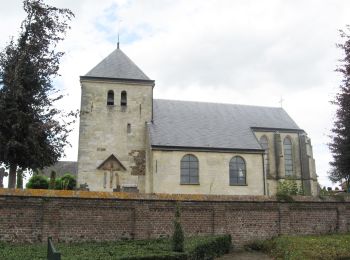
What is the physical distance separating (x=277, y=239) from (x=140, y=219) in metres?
5.16

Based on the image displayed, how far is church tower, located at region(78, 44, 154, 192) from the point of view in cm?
2686

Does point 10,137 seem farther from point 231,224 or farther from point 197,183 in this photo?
point 197,183

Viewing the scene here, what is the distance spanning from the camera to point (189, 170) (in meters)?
27.2

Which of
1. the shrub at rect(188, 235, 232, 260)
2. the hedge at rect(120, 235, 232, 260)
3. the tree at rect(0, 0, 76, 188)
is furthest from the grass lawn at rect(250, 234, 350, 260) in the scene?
the tree at rect(0, 0, 76, 188)

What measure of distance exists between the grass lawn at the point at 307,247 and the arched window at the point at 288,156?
18156 millimetres

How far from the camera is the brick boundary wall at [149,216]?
1290 centimetres

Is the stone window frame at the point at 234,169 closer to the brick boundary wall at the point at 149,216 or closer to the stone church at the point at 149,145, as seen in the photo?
the stone church at the point at 149,145

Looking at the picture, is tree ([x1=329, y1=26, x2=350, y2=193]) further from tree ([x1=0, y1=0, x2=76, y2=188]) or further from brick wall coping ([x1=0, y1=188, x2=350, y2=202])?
tree ([x1=0, y1=0, x2=76, y2=188])

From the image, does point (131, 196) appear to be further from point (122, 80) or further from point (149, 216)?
point (122, 80)

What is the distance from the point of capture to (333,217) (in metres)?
16.9

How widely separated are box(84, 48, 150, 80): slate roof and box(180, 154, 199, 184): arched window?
22.1 ft

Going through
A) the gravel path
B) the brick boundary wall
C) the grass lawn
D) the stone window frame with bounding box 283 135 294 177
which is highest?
the stone window frame with bounding box 283 135 294 177

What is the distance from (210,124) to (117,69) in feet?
26.4

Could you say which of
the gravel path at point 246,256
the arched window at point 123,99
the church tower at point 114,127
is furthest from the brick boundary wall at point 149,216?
the arched window at point 123,99
